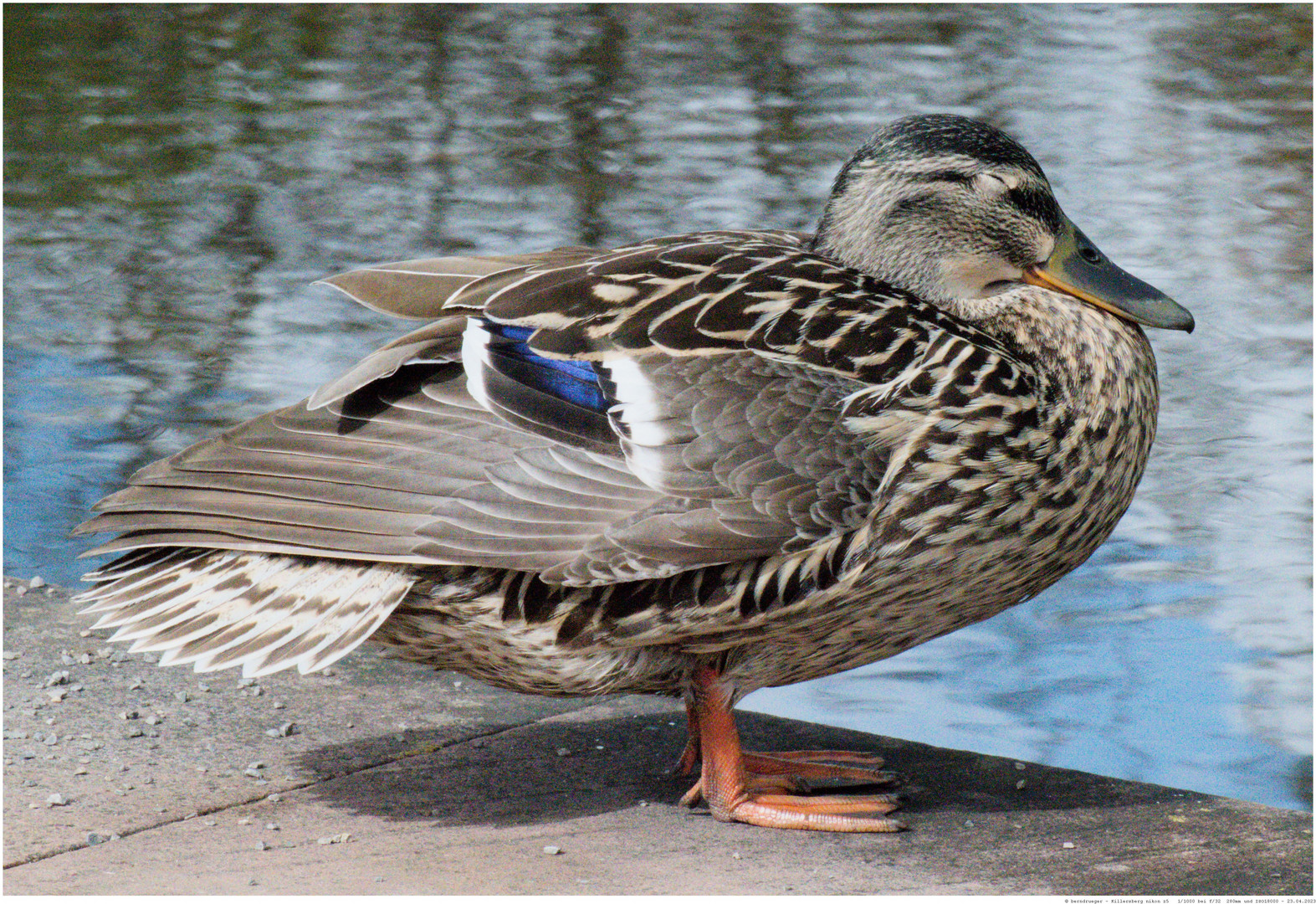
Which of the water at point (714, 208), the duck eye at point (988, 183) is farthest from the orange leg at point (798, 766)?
the duck eye at point (988, 183)

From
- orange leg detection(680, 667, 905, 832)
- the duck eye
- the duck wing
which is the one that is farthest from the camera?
the duck eye

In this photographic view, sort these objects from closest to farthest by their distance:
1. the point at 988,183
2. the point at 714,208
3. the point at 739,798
Answer: 1. the point at 739,798
2. the point at 988,183
3. the point at 714,208

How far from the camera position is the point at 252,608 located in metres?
3.22

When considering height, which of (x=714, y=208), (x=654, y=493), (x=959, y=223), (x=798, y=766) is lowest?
(x=714, y=208)

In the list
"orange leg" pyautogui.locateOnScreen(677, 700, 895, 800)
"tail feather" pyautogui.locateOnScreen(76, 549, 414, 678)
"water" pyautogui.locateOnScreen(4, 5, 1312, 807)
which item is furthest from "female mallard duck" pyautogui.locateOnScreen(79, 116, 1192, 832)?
"water" pyautogui.locateOnScreen(4, 5, 1312, 807)

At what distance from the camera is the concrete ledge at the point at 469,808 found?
311 cm

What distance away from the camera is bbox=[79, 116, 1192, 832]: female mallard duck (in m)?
3.12

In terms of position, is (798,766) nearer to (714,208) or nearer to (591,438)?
(591,438)

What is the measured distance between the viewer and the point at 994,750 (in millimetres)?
4703

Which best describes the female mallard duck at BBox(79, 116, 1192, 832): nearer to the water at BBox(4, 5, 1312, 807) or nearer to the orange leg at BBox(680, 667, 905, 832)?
the orange leg at BBox(680, 667, 905, 832)

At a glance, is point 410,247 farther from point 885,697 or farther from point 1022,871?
point 1022,871

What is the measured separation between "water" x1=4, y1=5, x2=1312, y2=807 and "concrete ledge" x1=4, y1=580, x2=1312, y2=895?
1.17m

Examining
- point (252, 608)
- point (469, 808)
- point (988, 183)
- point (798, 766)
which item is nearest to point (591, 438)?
point (252, 608)

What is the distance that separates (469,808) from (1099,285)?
1.68 meters
